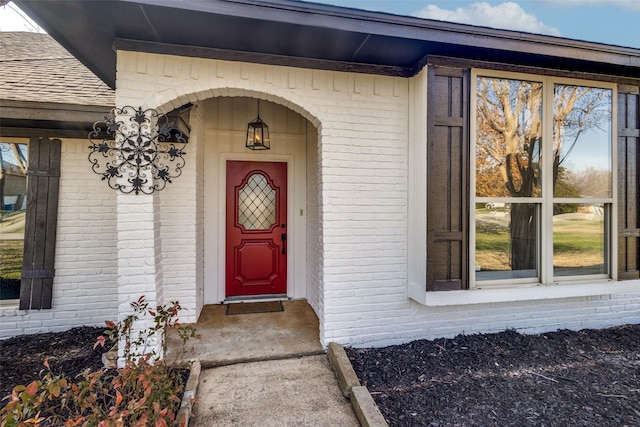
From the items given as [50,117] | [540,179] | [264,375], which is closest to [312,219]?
[264,375]

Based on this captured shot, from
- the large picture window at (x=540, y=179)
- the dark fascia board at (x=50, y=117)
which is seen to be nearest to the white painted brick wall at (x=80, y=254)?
the dark fascia board at (x=50, y=117)

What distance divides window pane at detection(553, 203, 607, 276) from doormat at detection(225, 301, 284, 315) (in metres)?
3.17

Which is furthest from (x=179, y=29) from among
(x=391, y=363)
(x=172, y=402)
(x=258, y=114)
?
(x=391, y=363)

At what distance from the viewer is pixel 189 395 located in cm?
230

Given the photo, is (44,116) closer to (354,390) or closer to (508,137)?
(354,390)

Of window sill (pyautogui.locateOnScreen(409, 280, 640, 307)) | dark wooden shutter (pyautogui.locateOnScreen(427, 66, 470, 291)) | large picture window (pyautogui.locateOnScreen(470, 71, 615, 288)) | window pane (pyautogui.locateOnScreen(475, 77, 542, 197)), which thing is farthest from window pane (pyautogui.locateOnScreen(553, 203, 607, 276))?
dark wooden shutter (pyautogui.locateOnScreen(427, 66, 470, 291))

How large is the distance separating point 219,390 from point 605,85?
4.67 m

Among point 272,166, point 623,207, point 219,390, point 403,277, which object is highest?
point 272,166

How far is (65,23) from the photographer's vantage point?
243 cm

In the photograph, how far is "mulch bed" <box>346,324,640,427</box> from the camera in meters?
2.23

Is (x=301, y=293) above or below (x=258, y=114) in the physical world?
below

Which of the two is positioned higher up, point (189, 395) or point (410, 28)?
point (410, 28)

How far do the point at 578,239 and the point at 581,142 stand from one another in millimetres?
1007

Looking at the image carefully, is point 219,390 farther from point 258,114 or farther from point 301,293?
point 258,114
